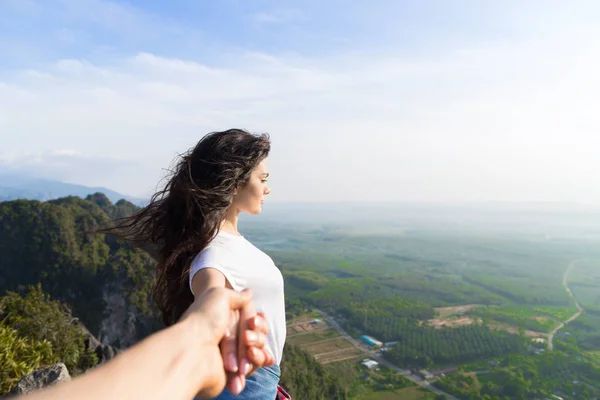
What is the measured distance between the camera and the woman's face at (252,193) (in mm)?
1561

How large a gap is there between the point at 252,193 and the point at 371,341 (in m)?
25.2

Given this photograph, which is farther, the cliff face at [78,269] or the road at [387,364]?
the road at [387,364]

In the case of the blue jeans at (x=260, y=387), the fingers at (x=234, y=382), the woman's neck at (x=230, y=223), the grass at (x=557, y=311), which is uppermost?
the woman's neck at (x=230, y=223)

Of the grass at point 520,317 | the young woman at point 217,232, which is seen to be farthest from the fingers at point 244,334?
the grass at point 520,317

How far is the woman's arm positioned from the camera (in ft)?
1.78

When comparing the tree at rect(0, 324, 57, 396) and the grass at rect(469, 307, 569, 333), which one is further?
the grass at rect(469, 307, 569, 333)

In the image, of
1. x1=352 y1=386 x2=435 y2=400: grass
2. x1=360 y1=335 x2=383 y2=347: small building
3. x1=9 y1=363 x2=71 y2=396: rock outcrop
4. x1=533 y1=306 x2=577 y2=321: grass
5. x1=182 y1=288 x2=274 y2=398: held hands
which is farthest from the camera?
x1=533 y1=306 x2=577 y2=321: grass

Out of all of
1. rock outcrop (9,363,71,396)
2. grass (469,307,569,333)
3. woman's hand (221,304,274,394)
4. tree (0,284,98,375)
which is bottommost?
grass (469,307,569,333)

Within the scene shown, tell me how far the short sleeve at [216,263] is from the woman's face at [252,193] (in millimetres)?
296

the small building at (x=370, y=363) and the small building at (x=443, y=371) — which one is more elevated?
the small building at (x=443, y=371)

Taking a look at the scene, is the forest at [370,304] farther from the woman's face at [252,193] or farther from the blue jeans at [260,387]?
the blue jeans at [260,387]

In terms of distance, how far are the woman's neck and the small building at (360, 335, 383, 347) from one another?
24.6 meters

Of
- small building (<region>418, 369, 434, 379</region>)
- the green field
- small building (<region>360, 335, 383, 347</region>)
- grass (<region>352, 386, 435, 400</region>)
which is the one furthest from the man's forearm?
small building (<region>360, 335, 383, 347</region>)

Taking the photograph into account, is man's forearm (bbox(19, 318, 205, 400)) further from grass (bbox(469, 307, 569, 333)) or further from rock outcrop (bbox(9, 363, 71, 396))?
grass (bbox(469, 307, 569, 333))
